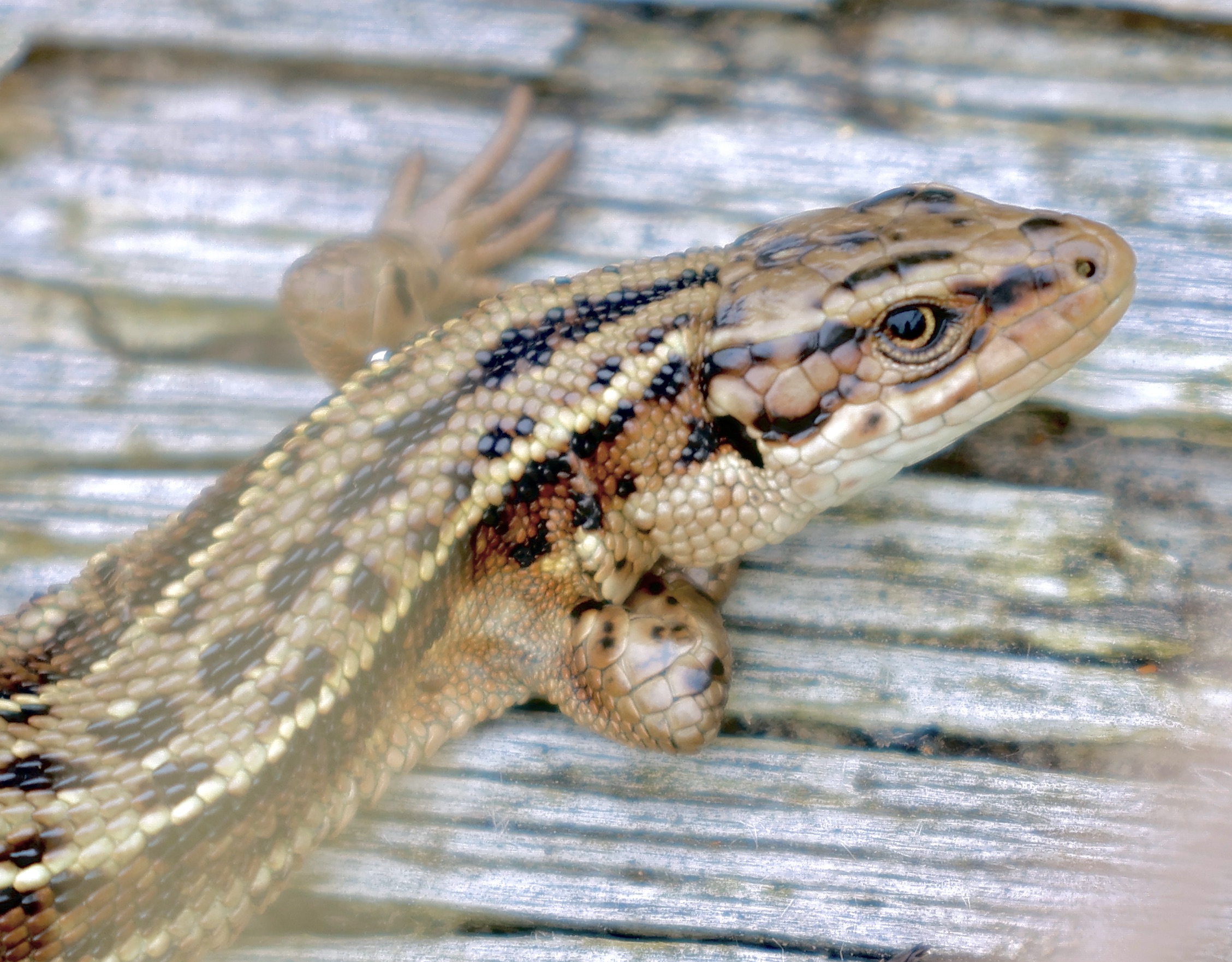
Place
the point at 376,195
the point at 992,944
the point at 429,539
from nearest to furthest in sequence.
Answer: the point at 429,539 < the point at 992,944 < the point at 376,195

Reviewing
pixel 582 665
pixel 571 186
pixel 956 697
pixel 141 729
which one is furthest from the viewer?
pixel 571 186

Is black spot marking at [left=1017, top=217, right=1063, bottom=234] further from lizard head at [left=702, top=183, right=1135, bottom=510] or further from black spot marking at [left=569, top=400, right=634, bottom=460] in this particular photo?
black spot marking at [left=569, top=400, right=634, bottom=460]

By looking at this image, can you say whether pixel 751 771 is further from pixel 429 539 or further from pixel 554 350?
pixel 554 350

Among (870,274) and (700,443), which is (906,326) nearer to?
(870,274)

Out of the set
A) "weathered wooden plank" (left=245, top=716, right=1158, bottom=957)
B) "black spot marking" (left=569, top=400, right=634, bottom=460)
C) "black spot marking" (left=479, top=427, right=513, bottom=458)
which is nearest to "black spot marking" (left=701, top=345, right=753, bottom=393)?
"black spot marking" (left=569, top=400, right=634, bottom=460)

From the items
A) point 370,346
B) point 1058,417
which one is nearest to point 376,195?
point 370,346

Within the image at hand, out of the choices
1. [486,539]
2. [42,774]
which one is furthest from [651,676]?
[42,774]
